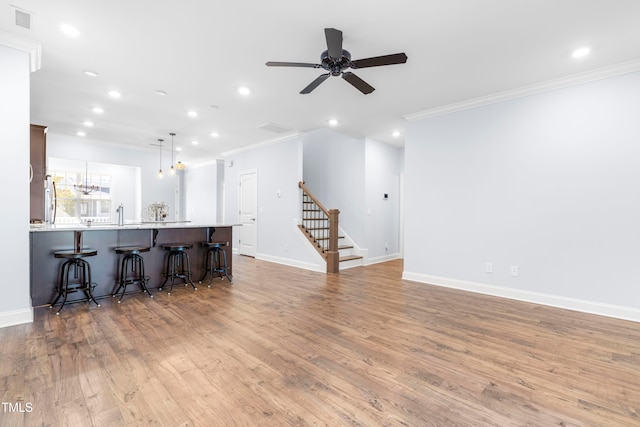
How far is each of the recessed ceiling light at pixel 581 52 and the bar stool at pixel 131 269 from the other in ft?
18.7

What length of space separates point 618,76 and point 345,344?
4.30 m

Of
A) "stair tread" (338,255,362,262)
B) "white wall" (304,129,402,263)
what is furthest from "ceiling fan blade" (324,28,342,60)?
"stair tread" (338,255,362,262)

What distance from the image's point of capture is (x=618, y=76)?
3506 millimetres

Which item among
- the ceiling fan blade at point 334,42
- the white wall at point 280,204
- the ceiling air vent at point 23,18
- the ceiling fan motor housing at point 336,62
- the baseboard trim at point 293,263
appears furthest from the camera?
the white wall at point 280,204

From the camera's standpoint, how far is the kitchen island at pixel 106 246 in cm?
372

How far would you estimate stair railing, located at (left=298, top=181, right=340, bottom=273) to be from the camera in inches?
236

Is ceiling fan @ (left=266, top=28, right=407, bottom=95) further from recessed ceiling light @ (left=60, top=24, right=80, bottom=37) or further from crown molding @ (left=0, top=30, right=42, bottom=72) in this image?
crown molding @ (left=0, top=30, right=42, bottom=72)

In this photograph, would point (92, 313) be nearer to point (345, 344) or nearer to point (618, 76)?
point (345, 344)

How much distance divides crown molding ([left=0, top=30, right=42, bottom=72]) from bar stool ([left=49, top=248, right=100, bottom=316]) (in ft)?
7.07

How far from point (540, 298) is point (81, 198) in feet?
32.8

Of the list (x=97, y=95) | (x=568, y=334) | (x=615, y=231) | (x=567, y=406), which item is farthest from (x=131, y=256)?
(x=615, y=231)

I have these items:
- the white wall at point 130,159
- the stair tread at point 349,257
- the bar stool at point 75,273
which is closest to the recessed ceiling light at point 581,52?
the stair tread at point 349,257

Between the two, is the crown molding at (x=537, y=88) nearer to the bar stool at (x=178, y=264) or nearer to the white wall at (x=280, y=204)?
the white wall at (x=280, y=204)

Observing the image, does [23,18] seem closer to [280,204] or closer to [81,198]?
[280,204]
